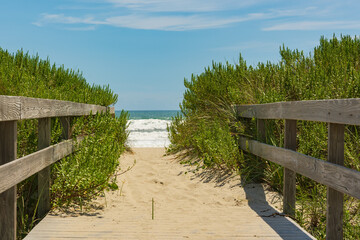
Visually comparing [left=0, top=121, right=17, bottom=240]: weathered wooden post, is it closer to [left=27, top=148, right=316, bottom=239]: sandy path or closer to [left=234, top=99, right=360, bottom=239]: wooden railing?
[left=27, top=148, right=316, bottom=239]: sandy path

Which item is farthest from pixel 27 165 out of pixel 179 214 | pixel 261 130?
Answer: pixel 261 130

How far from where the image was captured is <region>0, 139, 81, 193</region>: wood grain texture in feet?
10.4

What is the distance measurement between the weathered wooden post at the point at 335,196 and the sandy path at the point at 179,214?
0.40m

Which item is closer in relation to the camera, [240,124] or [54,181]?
[54,181]

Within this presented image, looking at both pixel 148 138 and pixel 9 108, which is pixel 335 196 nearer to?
pixel 9 108

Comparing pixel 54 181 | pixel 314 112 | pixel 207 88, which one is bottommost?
pixel 54 181

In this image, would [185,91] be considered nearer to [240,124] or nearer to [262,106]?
[240,124]

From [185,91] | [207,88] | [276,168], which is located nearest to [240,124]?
[276,168]

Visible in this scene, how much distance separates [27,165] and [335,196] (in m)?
3.22

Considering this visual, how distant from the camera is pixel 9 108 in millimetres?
Result: 3178

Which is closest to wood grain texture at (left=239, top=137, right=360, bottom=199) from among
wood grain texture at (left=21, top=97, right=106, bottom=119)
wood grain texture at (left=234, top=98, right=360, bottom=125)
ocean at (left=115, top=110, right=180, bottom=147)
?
wood grain texture at (left=234, top=98, right=360, bottom=125)

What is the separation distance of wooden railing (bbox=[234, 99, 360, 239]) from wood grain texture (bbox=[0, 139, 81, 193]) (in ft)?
9.96

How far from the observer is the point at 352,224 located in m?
4.20

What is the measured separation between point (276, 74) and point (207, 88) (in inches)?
91.9
